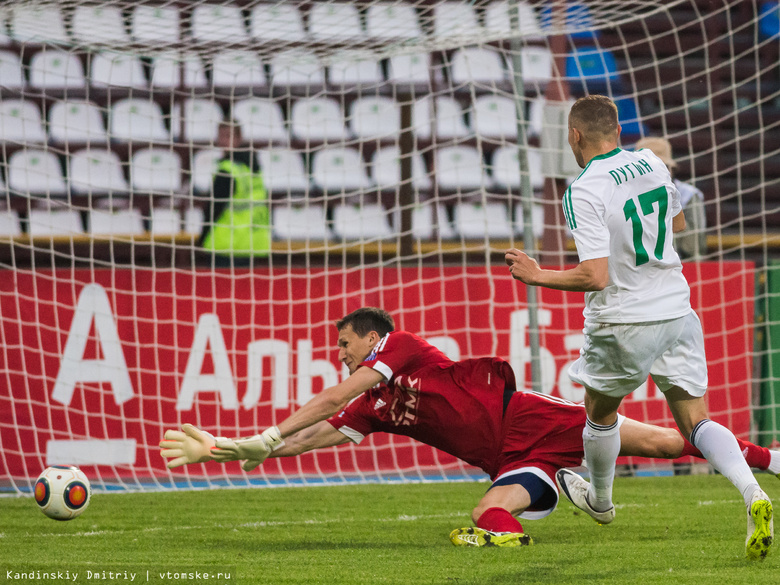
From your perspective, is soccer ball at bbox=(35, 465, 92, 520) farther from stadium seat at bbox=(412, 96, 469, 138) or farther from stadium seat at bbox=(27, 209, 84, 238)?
stadium seat at bbox=(412, 96, 469, 138)

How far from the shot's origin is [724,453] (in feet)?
12.1

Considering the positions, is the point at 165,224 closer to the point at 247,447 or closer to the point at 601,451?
the point at 247,447

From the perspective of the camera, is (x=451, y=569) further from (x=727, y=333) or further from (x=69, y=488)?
(x=727, y=333)

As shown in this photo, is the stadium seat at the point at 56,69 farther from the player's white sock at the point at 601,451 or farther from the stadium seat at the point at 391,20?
the player's white sock at the point at 601,451

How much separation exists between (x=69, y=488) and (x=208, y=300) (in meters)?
2.96

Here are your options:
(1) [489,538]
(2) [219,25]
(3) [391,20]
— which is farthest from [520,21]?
(1) [489,538]

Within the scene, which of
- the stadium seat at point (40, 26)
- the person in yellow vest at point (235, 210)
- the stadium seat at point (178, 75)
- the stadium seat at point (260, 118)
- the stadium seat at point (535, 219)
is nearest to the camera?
the stadium seat at point (40, 26)


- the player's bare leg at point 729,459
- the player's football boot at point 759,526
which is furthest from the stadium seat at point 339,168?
the player's football boot at point 759,526

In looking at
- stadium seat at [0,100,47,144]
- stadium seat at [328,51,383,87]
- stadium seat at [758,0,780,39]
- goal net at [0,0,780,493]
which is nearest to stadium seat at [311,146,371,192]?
stadium seat at [328,51,383,87]

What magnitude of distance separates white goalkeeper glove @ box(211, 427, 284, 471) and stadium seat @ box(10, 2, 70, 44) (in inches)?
167

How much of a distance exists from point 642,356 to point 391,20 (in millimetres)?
5603

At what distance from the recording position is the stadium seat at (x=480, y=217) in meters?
10.9

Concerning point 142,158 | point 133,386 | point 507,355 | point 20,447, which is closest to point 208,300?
point 133,386

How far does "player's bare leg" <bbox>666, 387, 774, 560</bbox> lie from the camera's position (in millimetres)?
3379
